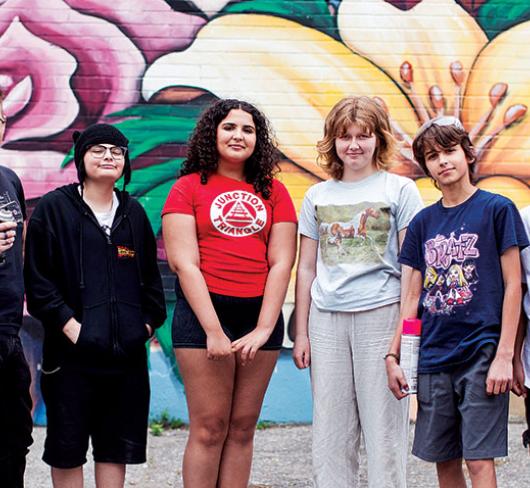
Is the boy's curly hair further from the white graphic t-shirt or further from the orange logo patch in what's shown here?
the orange logo patch

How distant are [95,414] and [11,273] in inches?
29.1

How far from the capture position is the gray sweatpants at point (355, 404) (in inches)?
143

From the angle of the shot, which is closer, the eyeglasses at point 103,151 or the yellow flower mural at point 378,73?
the eyeglasses at point 103,151

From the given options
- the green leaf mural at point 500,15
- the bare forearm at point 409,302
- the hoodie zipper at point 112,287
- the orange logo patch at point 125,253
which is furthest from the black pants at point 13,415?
the green leaf mural at point 500,15

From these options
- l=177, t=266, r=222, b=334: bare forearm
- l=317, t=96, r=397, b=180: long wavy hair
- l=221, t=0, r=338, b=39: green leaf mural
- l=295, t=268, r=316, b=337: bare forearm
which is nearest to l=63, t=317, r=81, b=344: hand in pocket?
l=177, t=266, r=222, b=334: bare forearm

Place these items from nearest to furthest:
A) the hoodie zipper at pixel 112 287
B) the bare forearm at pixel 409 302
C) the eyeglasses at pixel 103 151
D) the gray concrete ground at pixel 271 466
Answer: the bare forearm at pixel 409 302 < the hoodie zipper at pixel 112 287 < the eyeglasses at pixel 103 151 < the gray concrete ground at pixel 271 466

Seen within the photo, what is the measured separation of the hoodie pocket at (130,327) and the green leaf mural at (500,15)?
12.1 ft

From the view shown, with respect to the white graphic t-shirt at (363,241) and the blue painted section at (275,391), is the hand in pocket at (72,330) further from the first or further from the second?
the blue painted section at (275,391)

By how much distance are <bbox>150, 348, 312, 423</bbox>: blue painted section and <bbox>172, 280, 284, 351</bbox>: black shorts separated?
8.11ft

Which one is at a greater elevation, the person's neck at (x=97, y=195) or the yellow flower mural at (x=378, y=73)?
the yellow flower mural at (x=378, y=73)

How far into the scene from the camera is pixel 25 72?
20.3 ft

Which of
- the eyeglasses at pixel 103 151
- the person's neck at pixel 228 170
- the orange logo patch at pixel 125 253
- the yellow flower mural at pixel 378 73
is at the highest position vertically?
the yellow flower mural at pixel 378 73

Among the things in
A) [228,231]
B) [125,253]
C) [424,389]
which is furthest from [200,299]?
[424,389]

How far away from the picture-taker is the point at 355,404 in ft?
12.2
